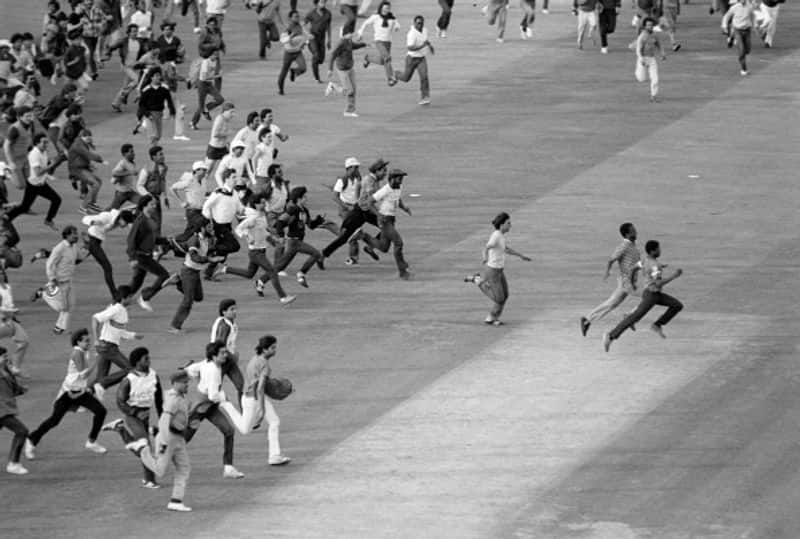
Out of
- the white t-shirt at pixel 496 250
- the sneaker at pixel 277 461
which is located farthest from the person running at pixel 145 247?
the sneaker at pixel 277 461

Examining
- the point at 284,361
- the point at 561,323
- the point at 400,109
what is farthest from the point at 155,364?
the point at 400,109

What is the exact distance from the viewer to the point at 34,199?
108 feet

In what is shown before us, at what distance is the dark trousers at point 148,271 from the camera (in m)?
28.6

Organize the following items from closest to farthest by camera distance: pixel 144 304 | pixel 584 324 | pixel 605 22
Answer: pixel 584 324 → pixel 144 304 → pixel 605 22

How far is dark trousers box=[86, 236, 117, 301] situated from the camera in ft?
94.6

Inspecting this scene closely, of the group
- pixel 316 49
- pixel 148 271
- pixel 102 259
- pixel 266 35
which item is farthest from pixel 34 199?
pixel 266 35

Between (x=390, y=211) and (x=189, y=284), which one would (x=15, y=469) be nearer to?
(x=189, y=284)

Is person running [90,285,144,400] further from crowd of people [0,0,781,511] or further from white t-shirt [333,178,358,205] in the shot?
white t-shirt [333,178,358,205]

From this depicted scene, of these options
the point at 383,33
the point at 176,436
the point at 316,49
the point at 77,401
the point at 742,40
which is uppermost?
the point at 383,33

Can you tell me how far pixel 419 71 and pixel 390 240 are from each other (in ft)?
38.0

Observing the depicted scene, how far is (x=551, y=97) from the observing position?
4238 cm

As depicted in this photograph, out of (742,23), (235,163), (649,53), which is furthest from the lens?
(742,23)

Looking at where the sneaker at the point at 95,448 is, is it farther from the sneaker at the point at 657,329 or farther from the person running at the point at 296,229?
the sneaker at the point at 657,329

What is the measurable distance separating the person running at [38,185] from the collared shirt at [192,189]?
2.40 meters
